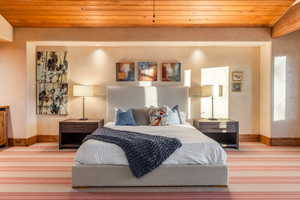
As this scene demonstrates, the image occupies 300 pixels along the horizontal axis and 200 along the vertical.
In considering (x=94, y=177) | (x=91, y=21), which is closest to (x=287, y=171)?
(x=94, y=177)

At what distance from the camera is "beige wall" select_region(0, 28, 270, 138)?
6102 millimetres

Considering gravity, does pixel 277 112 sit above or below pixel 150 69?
below

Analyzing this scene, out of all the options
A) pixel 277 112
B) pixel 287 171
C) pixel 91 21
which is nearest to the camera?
pixel 287 171

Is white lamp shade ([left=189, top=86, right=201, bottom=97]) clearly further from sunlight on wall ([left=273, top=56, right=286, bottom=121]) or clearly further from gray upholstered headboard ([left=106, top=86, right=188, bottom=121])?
sunlight on wall ([left=273, top=56, right=286, bottom=121])

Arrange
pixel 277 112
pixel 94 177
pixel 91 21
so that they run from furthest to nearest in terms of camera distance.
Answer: pixel 277 112
pixel 91 21
pixel 94 177

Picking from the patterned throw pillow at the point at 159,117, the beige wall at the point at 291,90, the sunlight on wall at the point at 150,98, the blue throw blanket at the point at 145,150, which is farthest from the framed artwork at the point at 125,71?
the beige wall at the point at 291,90

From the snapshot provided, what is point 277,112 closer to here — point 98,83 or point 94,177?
point 98,83

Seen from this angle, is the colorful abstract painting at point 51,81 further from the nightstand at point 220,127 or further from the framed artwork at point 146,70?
the nightstand at point 220,127

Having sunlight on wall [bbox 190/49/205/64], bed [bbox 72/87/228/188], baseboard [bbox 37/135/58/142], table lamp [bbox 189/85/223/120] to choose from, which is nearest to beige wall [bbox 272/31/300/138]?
table lamp [bbox 189/85/223/120]

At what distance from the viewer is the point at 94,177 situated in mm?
3496

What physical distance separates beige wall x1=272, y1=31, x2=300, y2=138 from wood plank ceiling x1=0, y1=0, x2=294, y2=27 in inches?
28.1

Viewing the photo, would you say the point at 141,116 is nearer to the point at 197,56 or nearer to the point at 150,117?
the point at 150,117

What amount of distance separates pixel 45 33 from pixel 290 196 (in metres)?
5.26

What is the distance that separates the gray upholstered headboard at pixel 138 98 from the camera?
6465 mm
